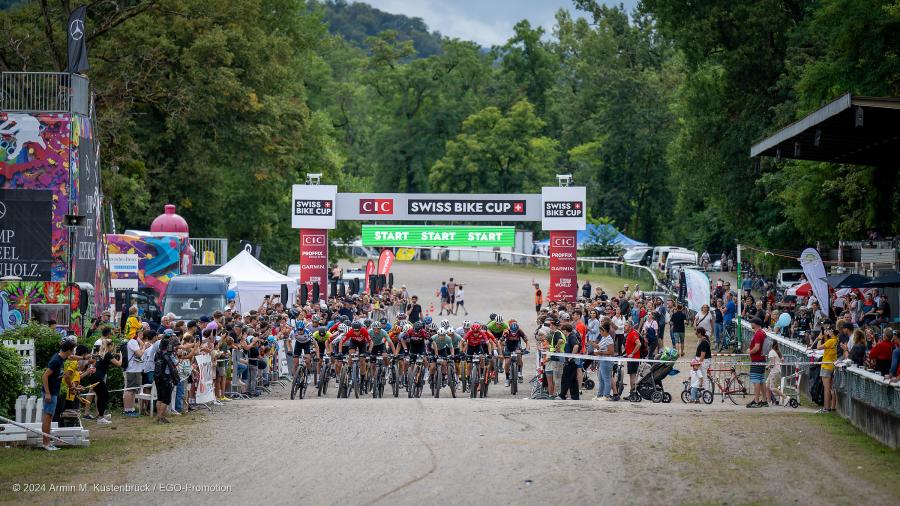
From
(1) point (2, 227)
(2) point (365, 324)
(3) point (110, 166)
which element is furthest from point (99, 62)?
(2) point (365, 324)

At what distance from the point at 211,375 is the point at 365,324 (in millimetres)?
3541

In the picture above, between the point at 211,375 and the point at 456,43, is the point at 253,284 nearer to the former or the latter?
the point at 211,375

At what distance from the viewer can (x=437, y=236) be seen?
4441cm

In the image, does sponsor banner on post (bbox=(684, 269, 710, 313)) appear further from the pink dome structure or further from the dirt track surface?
the pink dome structure

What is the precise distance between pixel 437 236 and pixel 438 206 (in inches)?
73.2

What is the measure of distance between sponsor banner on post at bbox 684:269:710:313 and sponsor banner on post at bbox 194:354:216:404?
1593cm

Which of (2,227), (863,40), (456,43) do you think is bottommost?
(2,227)

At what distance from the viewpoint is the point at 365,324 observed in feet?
76.7

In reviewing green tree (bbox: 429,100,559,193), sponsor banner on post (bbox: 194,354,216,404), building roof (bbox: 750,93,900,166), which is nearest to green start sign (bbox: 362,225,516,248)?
building roof (bbox: 750,93,900,166)

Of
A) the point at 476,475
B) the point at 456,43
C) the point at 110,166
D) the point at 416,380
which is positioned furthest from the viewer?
the point at 456,43

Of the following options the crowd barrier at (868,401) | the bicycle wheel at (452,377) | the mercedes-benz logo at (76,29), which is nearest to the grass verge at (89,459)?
the bicycle wheel at (452,377)

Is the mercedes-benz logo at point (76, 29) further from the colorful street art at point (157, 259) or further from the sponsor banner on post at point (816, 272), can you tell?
the sponsor banner on post at point (816, 272)

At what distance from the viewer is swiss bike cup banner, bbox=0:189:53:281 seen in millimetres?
25141

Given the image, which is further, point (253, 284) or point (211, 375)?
point (253, 284)
